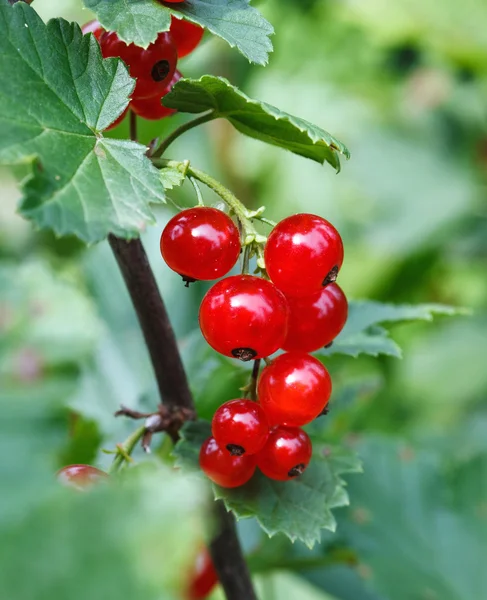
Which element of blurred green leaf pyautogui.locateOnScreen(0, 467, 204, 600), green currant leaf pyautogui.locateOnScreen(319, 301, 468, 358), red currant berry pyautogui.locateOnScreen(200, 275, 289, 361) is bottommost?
green currant leaf pyautogui.locateOnScreen(319, 301, 468, 358)

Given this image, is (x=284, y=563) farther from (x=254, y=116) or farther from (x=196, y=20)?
(x=196, y=20)

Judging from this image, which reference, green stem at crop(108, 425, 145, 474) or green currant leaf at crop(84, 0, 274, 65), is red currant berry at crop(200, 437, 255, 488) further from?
green currant leaf at crop(84, 0, 274, 65)

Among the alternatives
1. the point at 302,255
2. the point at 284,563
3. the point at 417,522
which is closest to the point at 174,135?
the point at 302,255

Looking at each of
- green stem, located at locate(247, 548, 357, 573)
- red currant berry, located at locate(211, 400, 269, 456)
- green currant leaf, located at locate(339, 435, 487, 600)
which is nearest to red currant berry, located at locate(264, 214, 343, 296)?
red currant berry, located at locate(211, 400, 269, 456)

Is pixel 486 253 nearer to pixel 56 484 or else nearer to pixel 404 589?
pixel 404 589

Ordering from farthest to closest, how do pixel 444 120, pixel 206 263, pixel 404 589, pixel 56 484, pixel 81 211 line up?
pixel 444 120, pixel 404 589, pixel 206 263, pixel 81 211, pixel 56 484

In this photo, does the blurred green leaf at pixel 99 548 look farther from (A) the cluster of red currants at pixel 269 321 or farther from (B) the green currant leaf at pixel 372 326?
(B) the green currant leaf at pixel 372 326

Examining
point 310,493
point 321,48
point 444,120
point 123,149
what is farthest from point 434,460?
point 321,48
